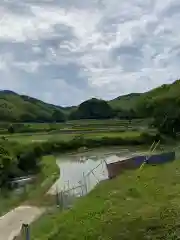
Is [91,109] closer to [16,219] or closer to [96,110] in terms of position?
[96,110]

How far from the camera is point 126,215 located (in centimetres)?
1241

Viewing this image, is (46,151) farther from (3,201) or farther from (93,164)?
(3,201)

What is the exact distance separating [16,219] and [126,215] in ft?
28.4

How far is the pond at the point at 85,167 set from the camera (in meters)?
28.7

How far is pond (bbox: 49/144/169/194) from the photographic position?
28.7m

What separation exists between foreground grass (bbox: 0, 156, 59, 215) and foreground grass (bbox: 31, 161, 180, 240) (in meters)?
7.15

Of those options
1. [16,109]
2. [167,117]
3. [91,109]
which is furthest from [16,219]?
[16,109]

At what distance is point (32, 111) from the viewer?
4695 inches

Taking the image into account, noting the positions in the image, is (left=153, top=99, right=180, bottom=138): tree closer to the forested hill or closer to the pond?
the forested hill

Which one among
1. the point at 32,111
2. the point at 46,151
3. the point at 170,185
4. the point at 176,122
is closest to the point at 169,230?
the point at 170,185

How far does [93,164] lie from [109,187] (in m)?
21.3

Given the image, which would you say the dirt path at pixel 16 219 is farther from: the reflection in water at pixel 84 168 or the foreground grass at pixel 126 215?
the reflection in water at pixel 84 168

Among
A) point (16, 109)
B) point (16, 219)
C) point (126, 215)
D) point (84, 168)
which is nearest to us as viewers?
point (126, 215)

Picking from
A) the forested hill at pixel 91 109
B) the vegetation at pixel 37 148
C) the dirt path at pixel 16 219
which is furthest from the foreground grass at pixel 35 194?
the forested hill at pixel 91 109
